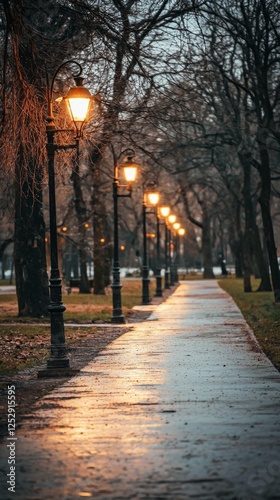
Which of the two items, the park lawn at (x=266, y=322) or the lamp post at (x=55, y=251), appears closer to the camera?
the lamp post at (x=55, y=251)

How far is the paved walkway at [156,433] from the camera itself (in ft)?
26.0

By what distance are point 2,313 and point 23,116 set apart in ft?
55.4

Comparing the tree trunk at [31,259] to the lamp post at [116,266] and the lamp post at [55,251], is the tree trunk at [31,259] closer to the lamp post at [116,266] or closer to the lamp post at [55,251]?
the lamp post at [116,266]

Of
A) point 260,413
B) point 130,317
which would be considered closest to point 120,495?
point 260,413

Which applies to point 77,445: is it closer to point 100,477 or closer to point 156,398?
point 100,477

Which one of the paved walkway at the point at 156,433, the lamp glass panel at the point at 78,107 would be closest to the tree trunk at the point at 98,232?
the lamp glass panel at the point at 78,107

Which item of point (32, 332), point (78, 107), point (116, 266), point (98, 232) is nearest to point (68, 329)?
point (32, 332)

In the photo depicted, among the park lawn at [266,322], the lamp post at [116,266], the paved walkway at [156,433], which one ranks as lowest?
the paved walkway at [156,433]

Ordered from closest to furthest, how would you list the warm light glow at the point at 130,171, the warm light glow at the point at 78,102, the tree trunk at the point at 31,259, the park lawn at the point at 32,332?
1. the warm light glow at the point at 78,102
2. the park lawn at the point at 32,332
3. the tree trunk at the point at 31,259
4. the warm light glow at the point at 130,171

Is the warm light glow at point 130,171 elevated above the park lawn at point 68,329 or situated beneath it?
elevated above

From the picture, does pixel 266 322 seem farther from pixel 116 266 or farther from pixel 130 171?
pixel 130 171

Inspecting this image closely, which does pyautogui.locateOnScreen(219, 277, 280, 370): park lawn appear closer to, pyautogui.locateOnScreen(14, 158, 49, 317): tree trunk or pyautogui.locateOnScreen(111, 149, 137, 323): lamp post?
pyautogui.locateOnScreen(111, 149, 137, 323): lamp post

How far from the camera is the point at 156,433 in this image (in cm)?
1012

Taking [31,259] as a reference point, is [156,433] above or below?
below
